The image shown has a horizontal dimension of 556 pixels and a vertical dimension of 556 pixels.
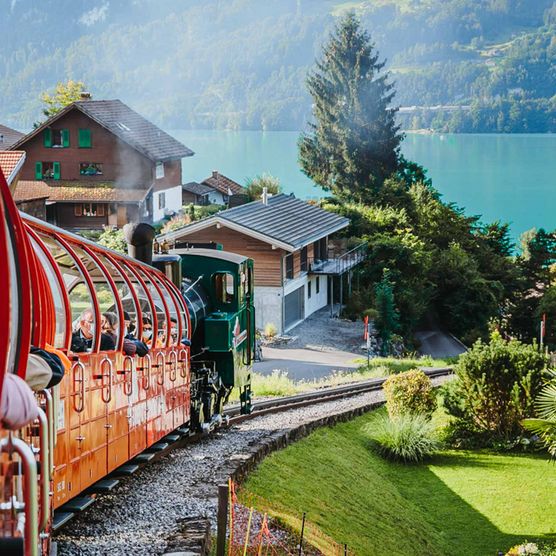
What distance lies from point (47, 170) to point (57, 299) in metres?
53.1

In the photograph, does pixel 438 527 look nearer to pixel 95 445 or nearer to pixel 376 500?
pixel 376 500

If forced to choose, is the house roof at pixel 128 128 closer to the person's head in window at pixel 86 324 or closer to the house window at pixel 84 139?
the house window at pixel 84 139

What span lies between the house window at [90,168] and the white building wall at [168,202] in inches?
141

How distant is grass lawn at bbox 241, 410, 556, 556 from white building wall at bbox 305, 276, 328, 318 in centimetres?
2381

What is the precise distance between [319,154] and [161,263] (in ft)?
211

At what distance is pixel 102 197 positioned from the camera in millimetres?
57188

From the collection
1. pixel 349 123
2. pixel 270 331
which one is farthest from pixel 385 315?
pixel 349 123

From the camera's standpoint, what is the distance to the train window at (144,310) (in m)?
12.0

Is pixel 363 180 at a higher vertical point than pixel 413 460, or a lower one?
higher

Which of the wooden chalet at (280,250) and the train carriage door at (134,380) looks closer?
the train carriage door at (134,380)

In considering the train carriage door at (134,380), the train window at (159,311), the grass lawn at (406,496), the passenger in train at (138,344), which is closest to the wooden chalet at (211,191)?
the grass lawn at (406,496)

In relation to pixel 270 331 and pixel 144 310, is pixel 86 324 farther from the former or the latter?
pixel 270 331

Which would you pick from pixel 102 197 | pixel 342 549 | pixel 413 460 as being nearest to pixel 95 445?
pixel 342 549

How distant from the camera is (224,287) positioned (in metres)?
16.7
